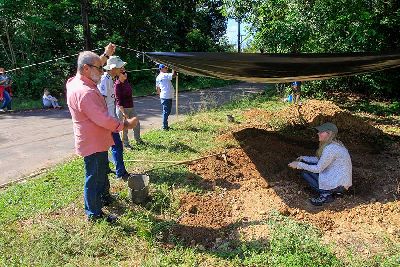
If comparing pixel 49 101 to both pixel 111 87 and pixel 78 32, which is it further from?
pixel 111 87

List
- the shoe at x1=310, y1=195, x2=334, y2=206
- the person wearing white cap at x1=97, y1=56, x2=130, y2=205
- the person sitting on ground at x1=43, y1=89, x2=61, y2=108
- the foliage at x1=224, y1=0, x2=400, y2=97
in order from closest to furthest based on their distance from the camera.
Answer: the shoe at x1=310, y1=195, x2=334, y2=206, the person wearing white cap at x1=97, y1=56, x2=130, y2=205, the foliage at x1=224, y1=0, x2=400, y2=97, the person sitting on ground at x1=43, y1=89, x2=61, y2=108

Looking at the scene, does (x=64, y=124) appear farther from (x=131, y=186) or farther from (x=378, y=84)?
(x=378, y=84)

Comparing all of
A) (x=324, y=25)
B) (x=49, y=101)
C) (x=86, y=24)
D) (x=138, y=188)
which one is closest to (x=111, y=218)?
(x=138, y=188)

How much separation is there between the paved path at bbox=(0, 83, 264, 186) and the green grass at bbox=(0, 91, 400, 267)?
114cm

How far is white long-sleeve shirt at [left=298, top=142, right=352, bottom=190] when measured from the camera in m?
4.36

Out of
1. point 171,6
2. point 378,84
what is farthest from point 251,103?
point 171,6

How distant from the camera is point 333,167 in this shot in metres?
4.46

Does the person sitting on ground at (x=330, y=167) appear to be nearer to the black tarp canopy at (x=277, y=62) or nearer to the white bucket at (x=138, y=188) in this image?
the black tarp canopy at (x=277, y=62)

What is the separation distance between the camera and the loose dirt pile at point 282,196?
12.6 feet

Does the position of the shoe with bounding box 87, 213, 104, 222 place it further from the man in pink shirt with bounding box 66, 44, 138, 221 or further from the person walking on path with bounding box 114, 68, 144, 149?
the person walking on path with bounding box 114, 68, 144, 149

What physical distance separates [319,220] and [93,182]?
95.1 inches

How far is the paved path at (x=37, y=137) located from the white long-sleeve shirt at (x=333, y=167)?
446 centimetres

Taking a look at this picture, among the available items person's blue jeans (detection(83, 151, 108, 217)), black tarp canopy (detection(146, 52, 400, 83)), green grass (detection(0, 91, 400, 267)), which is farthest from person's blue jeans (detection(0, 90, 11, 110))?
person's blue jeans (detection(83, 151, 108, 217))

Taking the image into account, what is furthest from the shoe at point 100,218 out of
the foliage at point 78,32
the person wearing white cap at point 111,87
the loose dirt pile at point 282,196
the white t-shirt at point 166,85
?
the foliage at point 78,32
